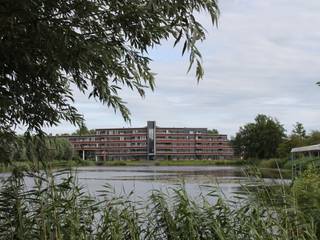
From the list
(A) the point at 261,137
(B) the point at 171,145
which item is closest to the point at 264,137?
A: (A) the point at 261,137

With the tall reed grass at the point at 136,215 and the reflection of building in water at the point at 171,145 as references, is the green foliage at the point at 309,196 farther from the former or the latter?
the reflection of building in water at the point at 171,145

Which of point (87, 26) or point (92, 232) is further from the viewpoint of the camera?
point (92, 232)

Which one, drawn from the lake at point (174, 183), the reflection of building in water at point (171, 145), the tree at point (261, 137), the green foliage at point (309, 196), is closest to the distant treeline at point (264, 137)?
the tree at point (261, 137)

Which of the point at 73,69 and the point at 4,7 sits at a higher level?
the point at 4,7

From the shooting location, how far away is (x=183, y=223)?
5.82 metres

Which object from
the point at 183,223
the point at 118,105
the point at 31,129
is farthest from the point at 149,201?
the point at 31,129

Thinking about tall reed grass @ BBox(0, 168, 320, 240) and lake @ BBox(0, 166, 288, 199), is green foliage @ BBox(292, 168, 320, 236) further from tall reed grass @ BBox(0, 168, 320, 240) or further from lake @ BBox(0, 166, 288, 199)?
lake @ BBox(0, 166, 288, 199)

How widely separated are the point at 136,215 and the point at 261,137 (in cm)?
9432

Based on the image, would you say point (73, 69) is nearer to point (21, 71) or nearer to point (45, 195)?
point (21, 71)

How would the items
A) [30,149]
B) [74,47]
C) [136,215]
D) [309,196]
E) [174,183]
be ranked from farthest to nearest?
[174,183], [309,196], [136,215], [30,149], [74,47]

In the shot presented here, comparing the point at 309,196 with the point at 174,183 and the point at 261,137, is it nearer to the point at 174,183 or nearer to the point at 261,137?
the point at 174,183

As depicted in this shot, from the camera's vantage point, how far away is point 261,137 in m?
98.2

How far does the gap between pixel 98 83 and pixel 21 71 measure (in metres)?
0.85

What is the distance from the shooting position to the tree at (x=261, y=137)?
9562 cm
